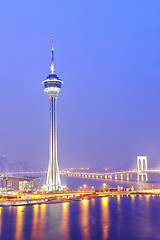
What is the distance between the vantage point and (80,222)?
31.9m

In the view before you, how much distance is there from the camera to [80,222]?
105 ft

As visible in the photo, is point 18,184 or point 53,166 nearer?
point 53,166

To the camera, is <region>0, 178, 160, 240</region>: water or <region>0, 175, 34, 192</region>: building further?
<region>0, 175, 34, 192</region>: building

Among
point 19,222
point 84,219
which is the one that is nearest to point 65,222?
point 84,219

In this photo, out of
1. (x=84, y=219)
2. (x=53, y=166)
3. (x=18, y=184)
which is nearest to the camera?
(x=84, y=219)

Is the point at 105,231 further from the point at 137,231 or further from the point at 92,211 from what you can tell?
the point at 92,211

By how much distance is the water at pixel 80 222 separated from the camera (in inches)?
1044

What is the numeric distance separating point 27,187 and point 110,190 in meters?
22.8

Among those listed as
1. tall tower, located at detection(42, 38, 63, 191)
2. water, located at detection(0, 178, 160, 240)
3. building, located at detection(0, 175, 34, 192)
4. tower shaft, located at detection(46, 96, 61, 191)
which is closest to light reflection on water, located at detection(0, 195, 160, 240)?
water, located at detection(0, 178, 160, 240)

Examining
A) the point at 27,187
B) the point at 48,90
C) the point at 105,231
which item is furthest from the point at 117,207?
the point at 27,187

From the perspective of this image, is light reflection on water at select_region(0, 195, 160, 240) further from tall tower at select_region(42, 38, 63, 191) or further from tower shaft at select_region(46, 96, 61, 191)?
tall tower at select_region(42, 38, 63, 191)

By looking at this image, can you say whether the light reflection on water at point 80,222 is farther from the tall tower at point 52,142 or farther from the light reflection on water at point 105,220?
the tall tower at point 52,142

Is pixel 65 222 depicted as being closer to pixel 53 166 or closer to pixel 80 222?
pixel 80 222

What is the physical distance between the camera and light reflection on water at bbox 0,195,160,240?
1045 inches
